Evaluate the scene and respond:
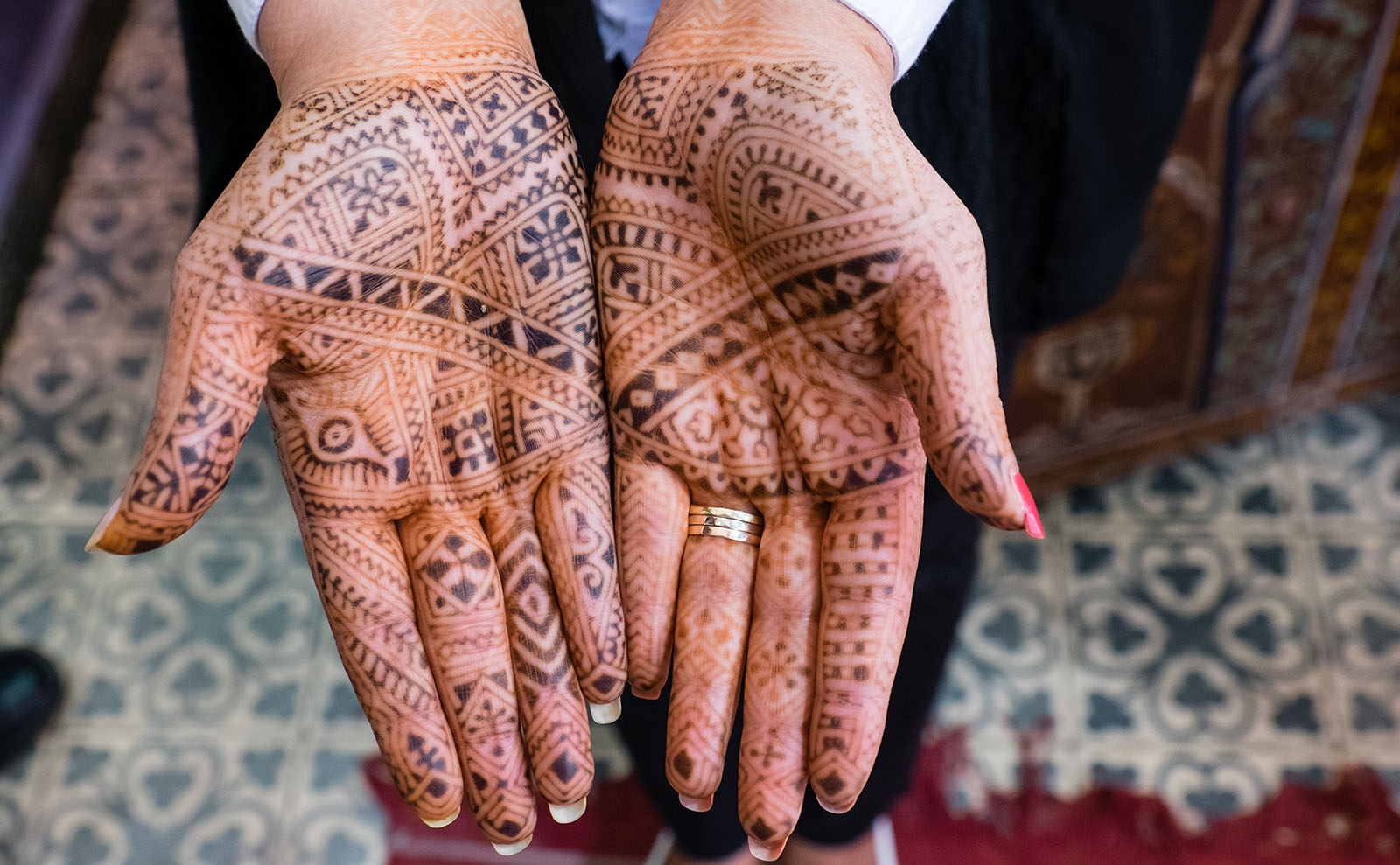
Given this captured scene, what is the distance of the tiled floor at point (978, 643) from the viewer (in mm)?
1223

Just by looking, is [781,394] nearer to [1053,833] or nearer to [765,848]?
[765,848]

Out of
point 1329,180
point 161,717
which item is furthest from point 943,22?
point 161,717

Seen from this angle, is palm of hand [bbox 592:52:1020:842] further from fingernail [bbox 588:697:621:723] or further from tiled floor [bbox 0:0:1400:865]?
tiled floor [bbox 0:0:1400:865]

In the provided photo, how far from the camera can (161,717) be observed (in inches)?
51.3

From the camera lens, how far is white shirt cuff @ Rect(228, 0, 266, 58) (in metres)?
0.75

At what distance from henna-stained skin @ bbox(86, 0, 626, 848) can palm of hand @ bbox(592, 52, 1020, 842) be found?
0.12 feet

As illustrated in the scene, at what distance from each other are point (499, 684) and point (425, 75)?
0.38 metres

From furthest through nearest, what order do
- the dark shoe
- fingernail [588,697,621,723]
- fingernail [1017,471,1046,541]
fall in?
the dark shoe
fingernail [588,697,621,723]
fingernail [1017,471,1046,541]

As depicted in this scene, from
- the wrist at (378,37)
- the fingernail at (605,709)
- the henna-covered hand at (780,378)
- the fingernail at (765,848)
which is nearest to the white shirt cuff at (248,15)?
the wrist at (378,37)

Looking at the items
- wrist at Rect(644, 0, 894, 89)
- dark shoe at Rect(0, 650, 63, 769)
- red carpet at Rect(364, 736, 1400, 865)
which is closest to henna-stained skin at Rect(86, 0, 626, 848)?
wrist at Rect(644, 0, 894, 89)

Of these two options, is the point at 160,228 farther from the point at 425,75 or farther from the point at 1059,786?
the point at 1059,786

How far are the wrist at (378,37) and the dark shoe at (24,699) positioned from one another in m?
0.90

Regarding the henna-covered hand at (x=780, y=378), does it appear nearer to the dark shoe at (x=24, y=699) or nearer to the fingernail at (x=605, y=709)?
the fingernail at (x=605, y=709)

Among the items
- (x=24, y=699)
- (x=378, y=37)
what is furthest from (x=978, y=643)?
(x=24, y=699)
